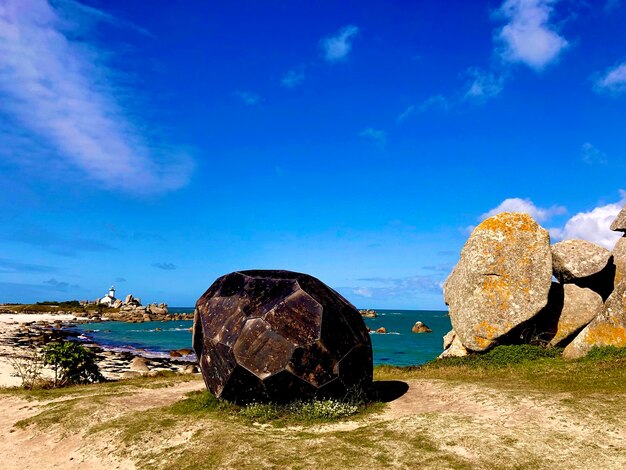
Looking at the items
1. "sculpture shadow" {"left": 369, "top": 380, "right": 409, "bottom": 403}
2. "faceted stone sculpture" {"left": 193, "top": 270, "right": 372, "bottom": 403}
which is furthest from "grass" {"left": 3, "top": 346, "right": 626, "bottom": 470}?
"sculpture shadow" {"left": 369, "top": 380, "right": 409, "bottom": 403}

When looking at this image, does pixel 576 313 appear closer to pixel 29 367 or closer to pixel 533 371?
pixel 533 371

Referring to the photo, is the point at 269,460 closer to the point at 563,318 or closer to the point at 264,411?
the point at 264,411

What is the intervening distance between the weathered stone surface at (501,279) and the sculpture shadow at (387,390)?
5813 mm

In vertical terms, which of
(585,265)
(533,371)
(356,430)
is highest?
(585,265)

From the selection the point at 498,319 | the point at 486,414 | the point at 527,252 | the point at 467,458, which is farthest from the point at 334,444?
the point at 527,252

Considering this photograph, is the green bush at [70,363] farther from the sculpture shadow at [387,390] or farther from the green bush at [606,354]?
the green bush at [606,354]

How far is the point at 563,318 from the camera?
22.9 metres

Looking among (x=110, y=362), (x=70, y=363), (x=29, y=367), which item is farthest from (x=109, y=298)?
(x=70, y=363)

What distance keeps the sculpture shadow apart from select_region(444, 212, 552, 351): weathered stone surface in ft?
19.1

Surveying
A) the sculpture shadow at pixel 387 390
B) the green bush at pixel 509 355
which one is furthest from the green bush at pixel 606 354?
the sculpture shadow at pixel 387 390

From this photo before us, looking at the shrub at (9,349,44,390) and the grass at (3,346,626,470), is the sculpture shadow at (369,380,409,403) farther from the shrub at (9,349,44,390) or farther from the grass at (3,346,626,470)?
the shrub at (9,349,44,390)

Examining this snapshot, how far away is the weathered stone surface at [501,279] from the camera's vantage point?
72.2 ft

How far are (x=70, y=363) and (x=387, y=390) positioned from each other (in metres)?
16.4

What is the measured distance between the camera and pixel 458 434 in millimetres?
11102
